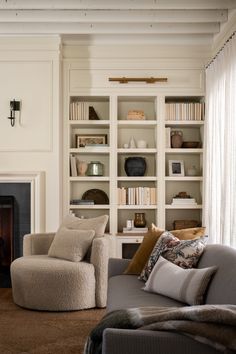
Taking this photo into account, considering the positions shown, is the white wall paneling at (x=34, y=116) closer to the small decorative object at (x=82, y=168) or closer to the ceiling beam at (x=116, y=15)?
the small decorative object at (x=82, y=168)

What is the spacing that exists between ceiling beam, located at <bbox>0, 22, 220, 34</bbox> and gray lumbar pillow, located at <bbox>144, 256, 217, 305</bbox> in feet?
9.30

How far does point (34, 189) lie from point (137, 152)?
4.38ft

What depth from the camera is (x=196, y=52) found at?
19.2ft

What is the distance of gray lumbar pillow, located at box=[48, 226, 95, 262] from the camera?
460 cm

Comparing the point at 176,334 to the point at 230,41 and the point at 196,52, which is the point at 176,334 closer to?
the point at 230,41

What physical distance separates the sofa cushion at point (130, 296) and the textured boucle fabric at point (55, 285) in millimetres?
760

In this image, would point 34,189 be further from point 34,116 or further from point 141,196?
point 141,196

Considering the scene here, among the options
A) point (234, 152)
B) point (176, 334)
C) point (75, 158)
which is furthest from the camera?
point (75, 158)

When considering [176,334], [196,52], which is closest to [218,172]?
[196,52]

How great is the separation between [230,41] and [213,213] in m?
1.75

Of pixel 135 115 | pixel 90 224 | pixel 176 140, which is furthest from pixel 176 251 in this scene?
pixel 135 115

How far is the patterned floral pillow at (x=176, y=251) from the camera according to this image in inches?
128

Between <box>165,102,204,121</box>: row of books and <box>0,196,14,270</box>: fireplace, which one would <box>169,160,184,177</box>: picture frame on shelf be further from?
<box>0,196,14,270</box>: fireplace

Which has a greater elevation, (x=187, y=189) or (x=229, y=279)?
(x=187, y=189)
